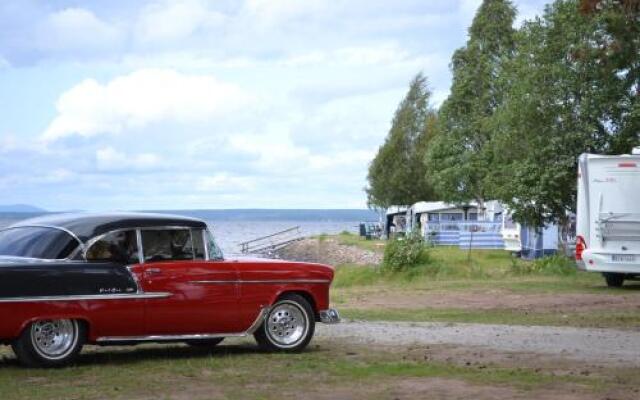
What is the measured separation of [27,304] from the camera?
33.9 feet

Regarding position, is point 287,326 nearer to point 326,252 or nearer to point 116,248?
point 116,248

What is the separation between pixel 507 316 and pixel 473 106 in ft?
163

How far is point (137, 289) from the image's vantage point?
11.1 metres

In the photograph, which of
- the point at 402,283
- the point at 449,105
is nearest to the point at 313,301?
the point at 402,283

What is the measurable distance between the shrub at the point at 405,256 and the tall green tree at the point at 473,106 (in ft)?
105

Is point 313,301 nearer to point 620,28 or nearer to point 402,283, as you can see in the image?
point 620,28

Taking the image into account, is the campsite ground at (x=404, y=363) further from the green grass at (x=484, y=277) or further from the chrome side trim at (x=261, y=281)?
the green grass at (x=484, y=277)

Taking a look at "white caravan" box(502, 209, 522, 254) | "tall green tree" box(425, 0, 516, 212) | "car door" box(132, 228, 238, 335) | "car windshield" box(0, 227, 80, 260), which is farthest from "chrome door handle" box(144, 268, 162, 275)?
"tall green tree" box(425, 0, 516, 212)

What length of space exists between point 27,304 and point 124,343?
1203 millimetres

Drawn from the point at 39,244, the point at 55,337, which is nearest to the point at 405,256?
the point at 39,244

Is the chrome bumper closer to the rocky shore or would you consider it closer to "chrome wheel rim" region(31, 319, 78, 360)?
"chrome wheel rim" region(31, 319, 78, 360)

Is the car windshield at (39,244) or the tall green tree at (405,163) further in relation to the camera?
the tall green tree at (405,163)

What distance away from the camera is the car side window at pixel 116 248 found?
36.2ft

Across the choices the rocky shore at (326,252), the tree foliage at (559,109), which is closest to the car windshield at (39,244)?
the tree foliage at (559,109)
